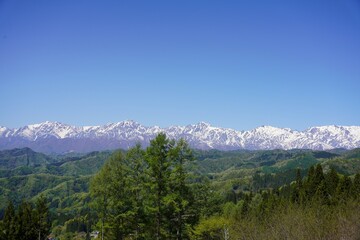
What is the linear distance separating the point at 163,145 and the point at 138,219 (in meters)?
6.99

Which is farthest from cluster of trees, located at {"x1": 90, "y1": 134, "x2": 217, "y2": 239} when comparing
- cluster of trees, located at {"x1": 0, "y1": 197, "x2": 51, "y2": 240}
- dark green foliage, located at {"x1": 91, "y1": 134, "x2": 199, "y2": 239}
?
cluster of trees, located at {"x1": 0, "y1": 197, "x2": 51, "y2": 240}

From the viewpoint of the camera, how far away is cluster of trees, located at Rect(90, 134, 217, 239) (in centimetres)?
2780

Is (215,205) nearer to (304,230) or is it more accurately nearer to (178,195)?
(178,195)

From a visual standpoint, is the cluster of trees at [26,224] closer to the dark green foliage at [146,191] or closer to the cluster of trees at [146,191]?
the cluster of trees at [146,191]

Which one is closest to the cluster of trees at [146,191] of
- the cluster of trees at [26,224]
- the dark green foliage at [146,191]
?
the dark green foliage at [146,191]

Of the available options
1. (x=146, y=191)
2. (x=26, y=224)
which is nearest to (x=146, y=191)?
(x=146, y=191)

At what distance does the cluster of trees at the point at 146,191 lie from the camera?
1094 inches

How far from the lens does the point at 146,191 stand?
28.4 metres

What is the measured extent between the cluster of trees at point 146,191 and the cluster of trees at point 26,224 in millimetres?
27097

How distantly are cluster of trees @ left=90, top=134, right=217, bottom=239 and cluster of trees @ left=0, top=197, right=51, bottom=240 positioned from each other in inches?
1067

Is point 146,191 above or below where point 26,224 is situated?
above

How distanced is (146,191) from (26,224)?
113ft

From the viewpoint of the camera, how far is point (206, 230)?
109 ft

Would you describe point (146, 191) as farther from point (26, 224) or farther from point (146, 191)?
point (26, 224)
